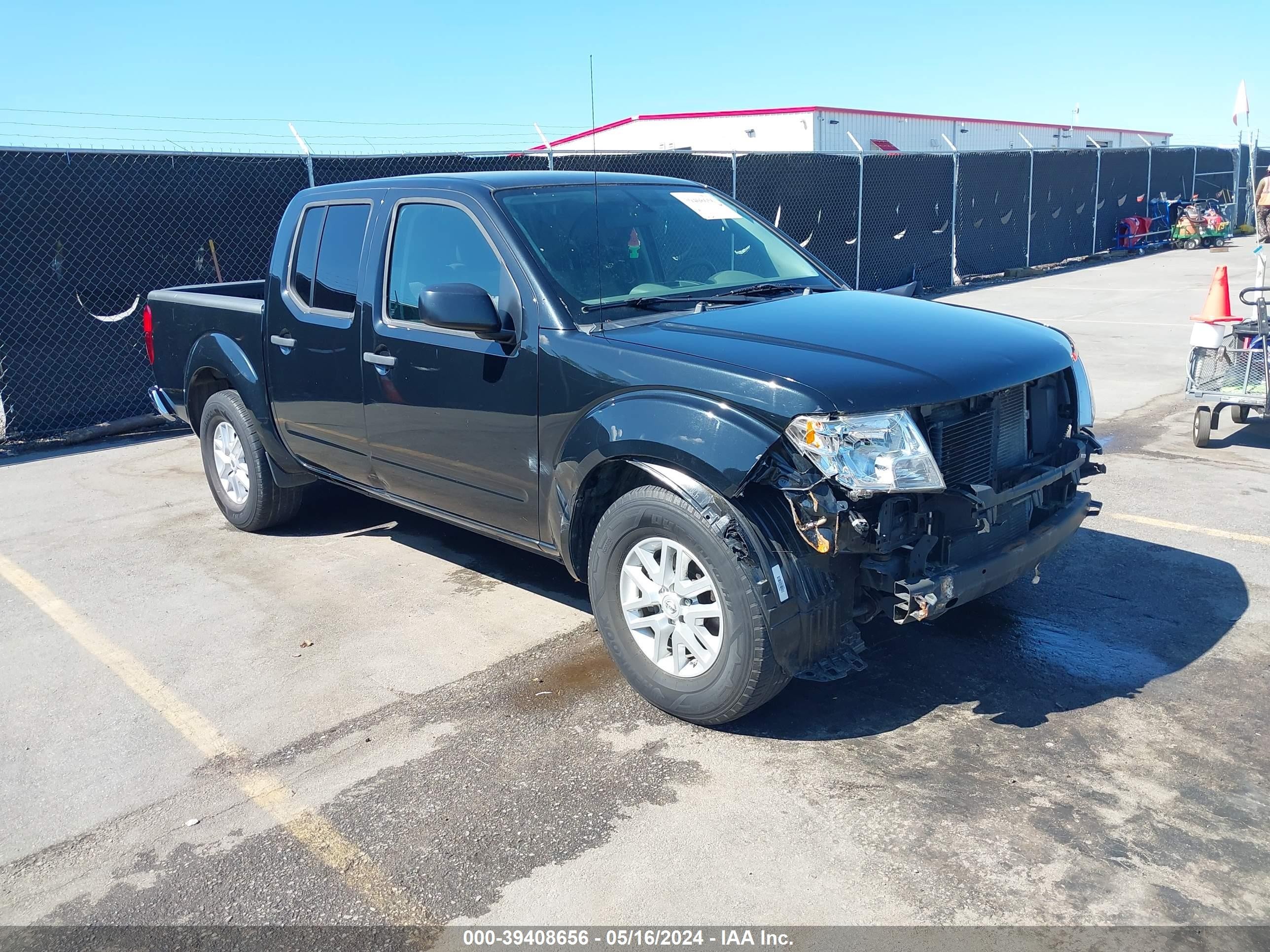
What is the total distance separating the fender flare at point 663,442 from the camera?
3533mm

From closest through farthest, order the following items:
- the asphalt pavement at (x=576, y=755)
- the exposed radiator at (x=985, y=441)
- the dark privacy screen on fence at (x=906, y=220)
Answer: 1. the asphalt pavement at (x=576, y=755)
2. the exposed radiator at (x=985, y=441)
3. the dark privacy screen on fence at (x=906, y=220)

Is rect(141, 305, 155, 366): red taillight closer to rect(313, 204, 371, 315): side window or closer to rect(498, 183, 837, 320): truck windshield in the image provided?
rect(313, 204, 371, 315): side window

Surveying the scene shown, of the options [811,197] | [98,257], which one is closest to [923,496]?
[98,257]

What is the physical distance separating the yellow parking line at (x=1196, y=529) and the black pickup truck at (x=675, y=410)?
6.13 ft

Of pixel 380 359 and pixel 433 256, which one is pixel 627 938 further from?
pixel 433 256

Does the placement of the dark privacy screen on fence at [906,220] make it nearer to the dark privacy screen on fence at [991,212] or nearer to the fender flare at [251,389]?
the dark privacy screen on fence at [991,212]

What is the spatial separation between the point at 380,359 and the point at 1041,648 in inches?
126

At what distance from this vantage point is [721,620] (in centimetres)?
372

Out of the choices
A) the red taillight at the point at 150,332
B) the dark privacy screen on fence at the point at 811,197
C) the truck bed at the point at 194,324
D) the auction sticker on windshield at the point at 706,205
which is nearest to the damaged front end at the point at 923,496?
the auction sticker on windshield at the point at 706,205

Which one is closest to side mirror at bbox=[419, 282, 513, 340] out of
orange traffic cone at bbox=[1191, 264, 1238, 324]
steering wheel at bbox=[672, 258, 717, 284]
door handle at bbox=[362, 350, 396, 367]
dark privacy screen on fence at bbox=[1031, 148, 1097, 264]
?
door handle at bbox=[362, 350, 396, 367]

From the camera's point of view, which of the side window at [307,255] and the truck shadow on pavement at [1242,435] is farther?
the truck shadow on pavement at [1242,435]

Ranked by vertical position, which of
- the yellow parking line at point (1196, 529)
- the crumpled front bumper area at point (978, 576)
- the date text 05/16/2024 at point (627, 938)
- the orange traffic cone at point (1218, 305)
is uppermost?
the orange traffic cone at point (1218, 305)

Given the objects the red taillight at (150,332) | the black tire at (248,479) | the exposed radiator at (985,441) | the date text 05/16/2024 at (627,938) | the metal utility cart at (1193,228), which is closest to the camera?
the date text 05/16/2024 at (627,938)

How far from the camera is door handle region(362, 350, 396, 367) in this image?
4926mm
